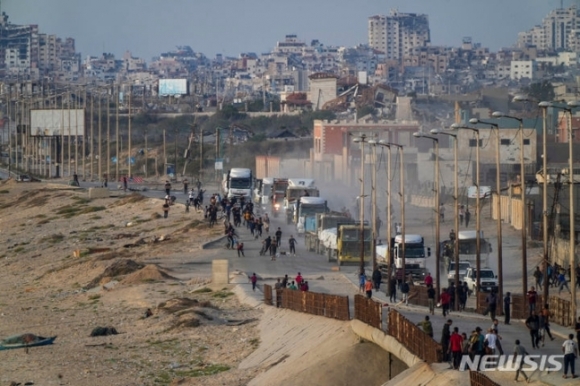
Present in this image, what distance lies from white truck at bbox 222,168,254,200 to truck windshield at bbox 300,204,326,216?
1165 cm

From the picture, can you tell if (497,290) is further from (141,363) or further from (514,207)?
(514,207)

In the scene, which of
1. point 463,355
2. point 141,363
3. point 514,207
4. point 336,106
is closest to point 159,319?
point 141,363

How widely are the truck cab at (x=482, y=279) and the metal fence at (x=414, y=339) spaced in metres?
9.91

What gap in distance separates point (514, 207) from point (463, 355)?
30819 mm

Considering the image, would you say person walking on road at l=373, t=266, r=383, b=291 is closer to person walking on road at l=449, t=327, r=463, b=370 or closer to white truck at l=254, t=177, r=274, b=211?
person walking on road at l=449, t=327, r=463, b=370

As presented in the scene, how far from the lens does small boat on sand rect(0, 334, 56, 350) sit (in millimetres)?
34472

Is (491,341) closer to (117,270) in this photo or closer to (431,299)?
(431,299)

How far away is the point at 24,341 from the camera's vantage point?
34.7 meters

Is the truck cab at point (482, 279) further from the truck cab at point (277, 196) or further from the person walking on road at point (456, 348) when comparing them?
the truck cab at point (277, 196)

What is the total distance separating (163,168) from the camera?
108875 mm

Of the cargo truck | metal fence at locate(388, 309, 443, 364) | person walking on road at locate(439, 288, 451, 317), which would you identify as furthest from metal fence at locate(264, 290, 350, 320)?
the cargo truck

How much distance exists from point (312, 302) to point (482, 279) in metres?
5.99

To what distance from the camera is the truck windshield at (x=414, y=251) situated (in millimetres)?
39844

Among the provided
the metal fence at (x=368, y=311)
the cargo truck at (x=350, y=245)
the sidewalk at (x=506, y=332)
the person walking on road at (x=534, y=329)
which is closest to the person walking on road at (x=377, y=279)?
the sidewalk at (x=506, y=332)
